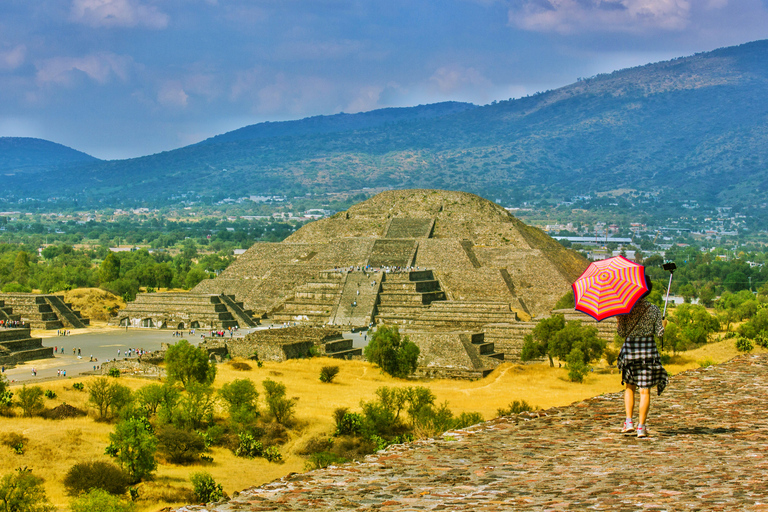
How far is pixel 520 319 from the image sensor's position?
49969mm

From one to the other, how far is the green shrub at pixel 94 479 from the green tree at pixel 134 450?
0.84 metres

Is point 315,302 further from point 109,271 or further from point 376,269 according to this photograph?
point 109,271

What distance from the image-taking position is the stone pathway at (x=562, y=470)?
21.4ft

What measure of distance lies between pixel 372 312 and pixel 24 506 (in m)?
34.6

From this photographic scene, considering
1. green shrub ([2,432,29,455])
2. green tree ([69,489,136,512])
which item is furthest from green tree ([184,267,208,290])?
green tree ([69,489,136,512])

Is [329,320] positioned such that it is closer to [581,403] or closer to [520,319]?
[520,319]

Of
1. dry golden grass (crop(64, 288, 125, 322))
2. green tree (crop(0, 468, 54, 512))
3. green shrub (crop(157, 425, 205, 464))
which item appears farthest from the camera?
dry golden grass (crop(64, 288, 125, 322))

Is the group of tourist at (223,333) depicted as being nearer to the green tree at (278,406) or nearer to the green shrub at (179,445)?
the green tree at (278,406)

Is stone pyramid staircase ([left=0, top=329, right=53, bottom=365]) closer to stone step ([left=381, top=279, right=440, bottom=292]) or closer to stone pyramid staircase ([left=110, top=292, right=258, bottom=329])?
stone pyramid staircase ([left=110, top=292, right=258, bottom=329])

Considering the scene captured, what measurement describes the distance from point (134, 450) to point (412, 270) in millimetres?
34888

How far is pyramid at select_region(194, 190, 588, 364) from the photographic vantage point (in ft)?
167

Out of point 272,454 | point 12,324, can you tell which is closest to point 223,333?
point 12,324

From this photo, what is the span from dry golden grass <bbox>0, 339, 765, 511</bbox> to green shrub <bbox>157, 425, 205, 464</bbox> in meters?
0.32

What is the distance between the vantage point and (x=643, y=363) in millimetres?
8836
